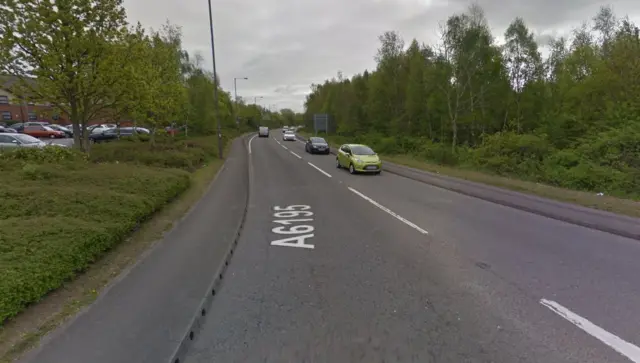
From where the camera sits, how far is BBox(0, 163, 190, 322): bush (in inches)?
153

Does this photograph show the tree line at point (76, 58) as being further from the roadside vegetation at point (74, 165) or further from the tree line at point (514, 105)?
the tree line at point (514, 105)

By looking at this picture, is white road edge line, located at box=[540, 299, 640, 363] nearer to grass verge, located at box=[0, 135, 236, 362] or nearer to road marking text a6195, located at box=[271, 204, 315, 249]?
road marking text a6195, located at box=[271, 204, 315, 249]

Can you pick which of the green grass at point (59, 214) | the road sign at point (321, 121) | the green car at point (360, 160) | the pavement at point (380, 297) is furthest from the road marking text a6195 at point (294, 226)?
the road sign at point (321, 121)

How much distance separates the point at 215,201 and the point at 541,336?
900cm

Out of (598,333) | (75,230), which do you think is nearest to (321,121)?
(75,230)

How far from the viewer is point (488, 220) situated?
25.5 ft

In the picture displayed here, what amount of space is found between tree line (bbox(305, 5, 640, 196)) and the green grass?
1646 centimetres

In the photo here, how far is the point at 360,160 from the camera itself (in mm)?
16625

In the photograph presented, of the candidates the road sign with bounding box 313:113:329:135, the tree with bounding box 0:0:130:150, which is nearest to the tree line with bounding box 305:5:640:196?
the road sign with bounding box 313:113:329:135

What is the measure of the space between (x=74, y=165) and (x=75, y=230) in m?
6.15

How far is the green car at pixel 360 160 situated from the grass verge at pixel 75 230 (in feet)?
29.6

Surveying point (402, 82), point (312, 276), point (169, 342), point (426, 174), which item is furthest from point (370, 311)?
point (402, 82)

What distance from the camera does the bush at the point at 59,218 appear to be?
3898 millimetres

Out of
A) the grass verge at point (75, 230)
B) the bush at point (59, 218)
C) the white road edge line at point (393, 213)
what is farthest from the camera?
the white road edge line at point (393, 213)
